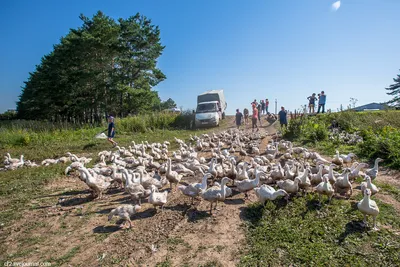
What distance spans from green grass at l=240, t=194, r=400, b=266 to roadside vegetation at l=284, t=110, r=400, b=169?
4720 millimetres

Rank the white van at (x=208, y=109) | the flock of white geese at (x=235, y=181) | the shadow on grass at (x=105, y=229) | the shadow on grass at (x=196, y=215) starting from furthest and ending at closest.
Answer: the white van at (x=208, y=109) → the flock of white geese at (x=235, y=181) → the shadow on grass at (x=196, y=215) → the shadow on grass at (x=105, y=229)

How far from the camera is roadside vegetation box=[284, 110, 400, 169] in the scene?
9477 mm

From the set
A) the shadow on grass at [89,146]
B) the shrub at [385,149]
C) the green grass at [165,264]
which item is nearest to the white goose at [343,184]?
the shrub at [385,149]

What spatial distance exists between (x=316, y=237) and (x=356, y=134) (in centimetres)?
1102

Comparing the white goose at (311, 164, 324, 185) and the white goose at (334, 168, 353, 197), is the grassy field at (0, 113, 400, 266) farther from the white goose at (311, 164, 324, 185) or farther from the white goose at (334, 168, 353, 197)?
the white goose at (311, 164, 324, 185)

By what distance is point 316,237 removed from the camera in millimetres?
4594

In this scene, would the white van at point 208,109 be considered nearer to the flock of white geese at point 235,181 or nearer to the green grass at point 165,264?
the flock of white geese at point 235,181

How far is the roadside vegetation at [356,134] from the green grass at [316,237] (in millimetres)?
4720

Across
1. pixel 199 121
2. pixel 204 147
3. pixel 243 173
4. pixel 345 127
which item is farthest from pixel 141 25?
pixel 243 173

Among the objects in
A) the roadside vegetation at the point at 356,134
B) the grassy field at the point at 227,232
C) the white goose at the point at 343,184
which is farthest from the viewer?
the roadside vegetation at the point at 356,134

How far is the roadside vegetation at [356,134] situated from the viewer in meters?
9.48

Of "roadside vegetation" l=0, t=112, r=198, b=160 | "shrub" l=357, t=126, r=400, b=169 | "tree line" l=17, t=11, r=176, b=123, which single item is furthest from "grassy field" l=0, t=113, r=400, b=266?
"tree line" l=17, t=11, r=176, b=123

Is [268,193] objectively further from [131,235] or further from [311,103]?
[311,103]

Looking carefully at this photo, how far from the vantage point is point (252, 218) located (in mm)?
5387
